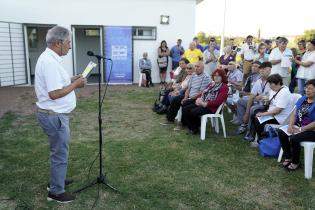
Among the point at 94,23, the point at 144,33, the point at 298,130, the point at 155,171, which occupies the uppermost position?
the point at 94,23

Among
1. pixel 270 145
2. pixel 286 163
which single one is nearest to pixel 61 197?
pixel 286 163

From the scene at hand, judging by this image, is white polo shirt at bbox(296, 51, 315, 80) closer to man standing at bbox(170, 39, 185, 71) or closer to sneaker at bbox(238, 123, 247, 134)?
sneaker at bbox(238, 123, 247, 134)

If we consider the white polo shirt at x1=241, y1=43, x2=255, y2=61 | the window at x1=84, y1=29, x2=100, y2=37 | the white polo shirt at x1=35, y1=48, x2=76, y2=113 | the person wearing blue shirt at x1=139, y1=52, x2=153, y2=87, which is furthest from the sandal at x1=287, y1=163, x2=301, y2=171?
the window at x1=84, y1=29, x2=100, y2=37

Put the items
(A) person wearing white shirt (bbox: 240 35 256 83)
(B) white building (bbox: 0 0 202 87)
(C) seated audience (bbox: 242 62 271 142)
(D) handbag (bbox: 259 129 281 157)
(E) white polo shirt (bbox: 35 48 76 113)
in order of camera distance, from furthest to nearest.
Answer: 1. (B) white building (bbox: 0 0 202 87)
2. (A) person wearing white shirt (bbox: 240 35 256 83)
3. (C) seated audience (bbox: 242 62 271 142)
4. (D) handbag (bbox: 259 129 281 157)
5. (E) white polo shirt (bbox: 35 48 76 113)

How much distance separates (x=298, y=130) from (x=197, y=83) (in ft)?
7.25

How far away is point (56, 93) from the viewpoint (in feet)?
8.81

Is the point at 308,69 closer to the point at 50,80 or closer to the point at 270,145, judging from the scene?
the point at 270,145

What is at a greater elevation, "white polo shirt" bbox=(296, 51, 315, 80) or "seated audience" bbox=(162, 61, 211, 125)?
"white polo shirt" bbox=(296, 51, 315, 80)

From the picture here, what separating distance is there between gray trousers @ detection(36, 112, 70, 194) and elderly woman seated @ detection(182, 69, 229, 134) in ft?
9.15

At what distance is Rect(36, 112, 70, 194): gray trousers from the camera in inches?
112

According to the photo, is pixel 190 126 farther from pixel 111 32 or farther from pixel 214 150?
pixel 111 32

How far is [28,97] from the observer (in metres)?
9.02

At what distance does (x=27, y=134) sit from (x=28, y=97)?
12.9 ft

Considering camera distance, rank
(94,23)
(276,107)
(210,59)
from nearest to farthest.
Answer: (276,107), (210,59), (94,23)
